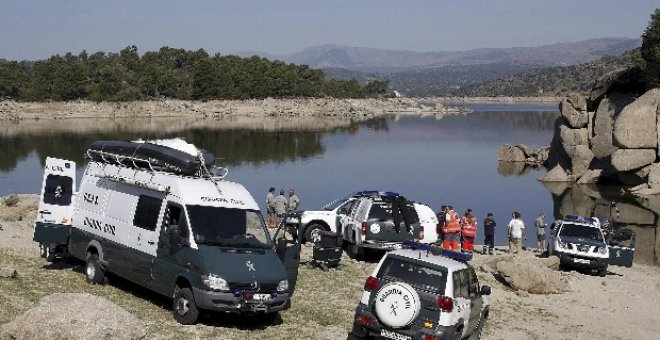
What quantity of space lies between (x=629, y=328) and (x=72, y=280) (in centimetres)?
1257

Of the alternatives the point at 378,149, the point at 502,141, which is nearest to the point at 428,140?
the point at 502,141

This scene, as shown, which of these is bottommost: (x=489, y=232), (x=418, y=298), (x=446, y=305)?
(x=489, y=232)

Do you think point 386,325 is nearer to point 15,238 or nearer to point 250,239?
point 250,239

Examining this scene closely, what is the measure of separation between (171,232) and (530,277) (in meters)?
10.4

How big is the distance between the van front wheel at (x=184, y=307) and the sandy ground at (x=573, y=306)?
2.71 m

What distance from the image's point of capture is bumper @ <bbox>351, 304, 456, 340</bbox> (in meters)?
12.2

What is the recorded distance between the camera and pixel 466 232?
25.2 meters

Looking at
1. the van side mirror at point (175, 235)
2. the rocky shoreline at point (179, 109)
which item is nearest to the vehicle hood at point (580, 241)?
the van side mirror at point (175, 235)

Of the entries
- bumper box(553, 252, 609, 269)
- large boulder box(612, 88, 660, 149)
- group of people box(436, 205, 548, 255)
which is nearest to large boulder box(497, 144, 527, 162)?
large boulder box(612, 88, 660, 149)

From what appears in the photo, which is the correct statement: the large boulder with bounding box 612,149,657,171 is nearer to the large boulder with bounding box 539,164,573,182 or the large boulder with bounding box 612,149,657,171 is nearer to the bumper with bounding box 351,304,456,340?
the large boulder with bounding box 539,164,573,182

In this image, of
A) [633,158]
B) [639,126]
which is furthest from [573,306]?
[633,158]

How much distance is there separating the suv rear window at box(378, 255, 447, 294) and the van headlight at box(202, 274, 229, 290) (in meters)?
2.75

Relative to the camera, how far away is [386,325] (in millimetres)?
12336

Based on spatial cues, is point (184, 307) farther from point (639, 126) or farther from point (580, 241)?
point (639, 126)
